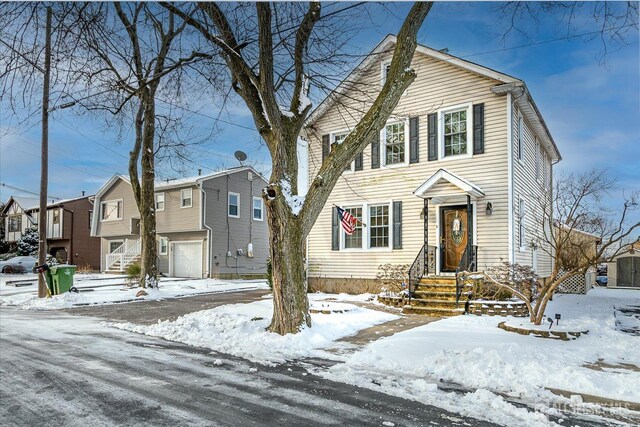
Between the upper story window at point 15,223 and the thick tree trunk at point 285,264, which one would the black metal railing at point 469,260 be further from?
the upper story window at point 15,223

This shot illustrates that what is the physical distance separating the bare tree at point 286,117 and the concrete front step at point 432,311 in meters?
4.35

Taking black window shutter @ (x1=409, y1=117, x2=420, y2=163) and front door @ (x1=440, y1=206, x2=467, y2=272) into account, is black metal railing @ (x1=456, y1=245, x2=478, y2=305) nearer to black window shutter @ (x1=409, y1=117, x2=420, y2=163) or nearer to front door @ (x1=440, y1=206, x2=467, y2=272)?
front door @ (x1=440, y1=206, x2=467, y2=272)

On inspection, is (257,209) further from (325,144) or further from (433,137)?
(433,137)

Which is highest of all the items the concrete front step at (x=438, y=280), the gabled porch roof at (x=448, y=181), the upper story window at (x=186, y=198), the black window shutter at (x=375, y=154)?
the black window shutter at (x=375, y=154)

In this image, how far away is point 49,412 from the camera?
13.7 feet

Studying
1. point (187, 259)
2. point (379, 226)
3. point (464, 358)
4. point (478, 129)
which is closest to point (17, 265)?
point (187, 259)

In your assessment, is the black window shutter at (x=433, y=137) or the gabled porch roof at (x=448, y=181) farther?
the black window shutter at (x=433, y=137)

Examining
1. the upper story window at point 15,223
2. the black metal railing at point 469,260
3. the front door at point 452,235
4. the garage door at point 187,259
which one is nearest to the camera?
the black metal railing at point 469,260

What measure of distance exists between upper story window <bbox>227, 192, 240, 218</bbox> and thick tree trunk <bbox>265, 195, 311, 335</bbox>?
20.3m

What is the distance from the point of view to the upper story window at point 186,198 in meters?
26.4

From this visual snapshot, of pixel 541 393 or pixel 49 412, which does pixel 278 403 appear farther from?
pixel 541 393

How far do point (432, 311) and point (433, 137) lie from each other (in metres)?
5.89

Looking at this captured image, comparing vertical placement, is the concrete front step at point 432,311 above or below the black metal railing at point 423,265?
below

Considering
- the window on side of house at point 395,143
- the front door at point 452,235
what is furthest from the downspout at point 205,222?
the front door at point 452,235
